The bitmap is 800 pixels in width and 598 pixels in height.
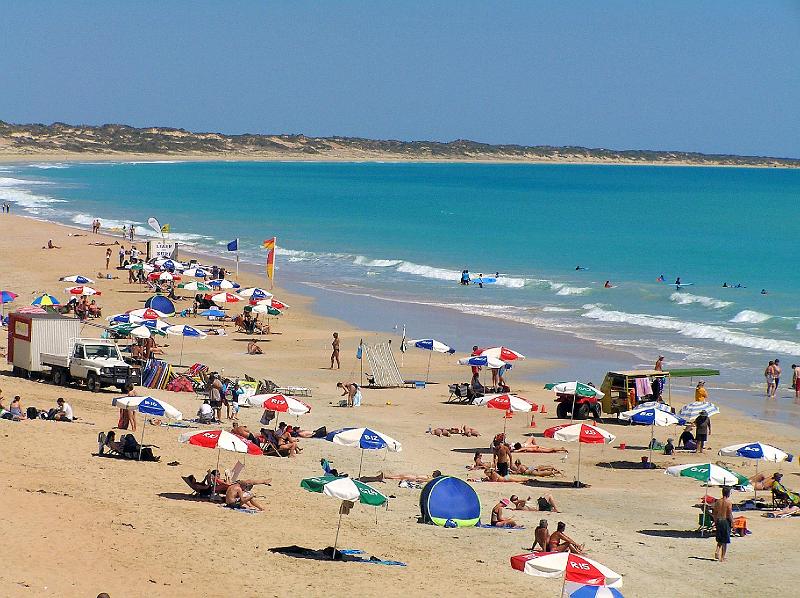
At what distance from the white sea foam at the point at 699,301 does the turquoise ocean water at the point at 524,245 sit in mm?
108

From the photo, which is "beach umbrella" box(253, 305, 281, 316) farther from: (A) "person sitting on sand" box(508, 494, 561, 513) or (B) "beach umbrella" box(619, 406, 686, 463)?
(A) "person sitting on sand" box(508, 494, 561, 513)

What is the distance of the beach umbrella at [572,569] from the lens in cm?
1240

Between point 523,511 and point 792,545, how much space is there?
385 centimetres

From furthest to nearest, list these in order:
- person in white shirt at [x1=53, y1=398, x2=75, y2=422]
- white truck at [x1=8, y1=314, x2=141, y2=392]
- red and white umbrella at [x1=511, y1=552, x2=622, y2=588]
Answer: white truck at [x1=8, y1=314, x2=141, y2=392], person in white shirt at [x1=53, y1=398, x2=75, y2=422], red and white umbrella at [x1=511, y1=552, x2=622, y2=588]

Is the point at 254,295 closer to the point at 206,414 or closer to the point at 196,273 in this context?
the point at 196,273

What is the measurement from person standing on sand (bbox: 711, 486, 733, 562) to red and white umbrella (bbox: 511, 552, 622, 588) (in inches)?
135

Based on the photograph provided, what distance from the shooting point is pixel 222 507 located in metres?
16.4

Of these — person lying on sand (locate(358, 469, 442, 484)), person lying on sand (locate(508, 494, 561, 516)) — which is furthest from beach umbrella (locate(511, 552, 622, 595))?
person lying on sand (locate(358, 469, 442, 484))

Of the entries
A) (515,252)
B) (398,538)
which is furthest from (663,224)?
(398,538)

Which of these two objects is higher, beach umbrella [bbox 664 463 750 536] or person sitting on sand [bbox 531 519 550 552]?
beach umbrella [bbox 664 463 750 536]

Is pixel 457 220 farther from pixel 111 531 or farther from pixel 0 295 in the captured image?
pixel 111 531

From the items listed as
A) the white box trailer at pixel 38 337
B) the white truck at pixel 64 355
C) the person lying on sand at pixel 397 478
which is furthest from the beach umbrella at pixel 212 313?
the person lying on sand at pixel 397 478

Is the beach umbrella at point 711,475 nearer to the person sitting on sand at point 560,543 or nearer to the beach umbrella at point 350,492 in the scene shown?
the person sitting on sand at point 560,543

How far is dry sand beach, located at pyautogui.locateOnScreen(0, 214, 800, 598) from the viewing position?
44.1ft
